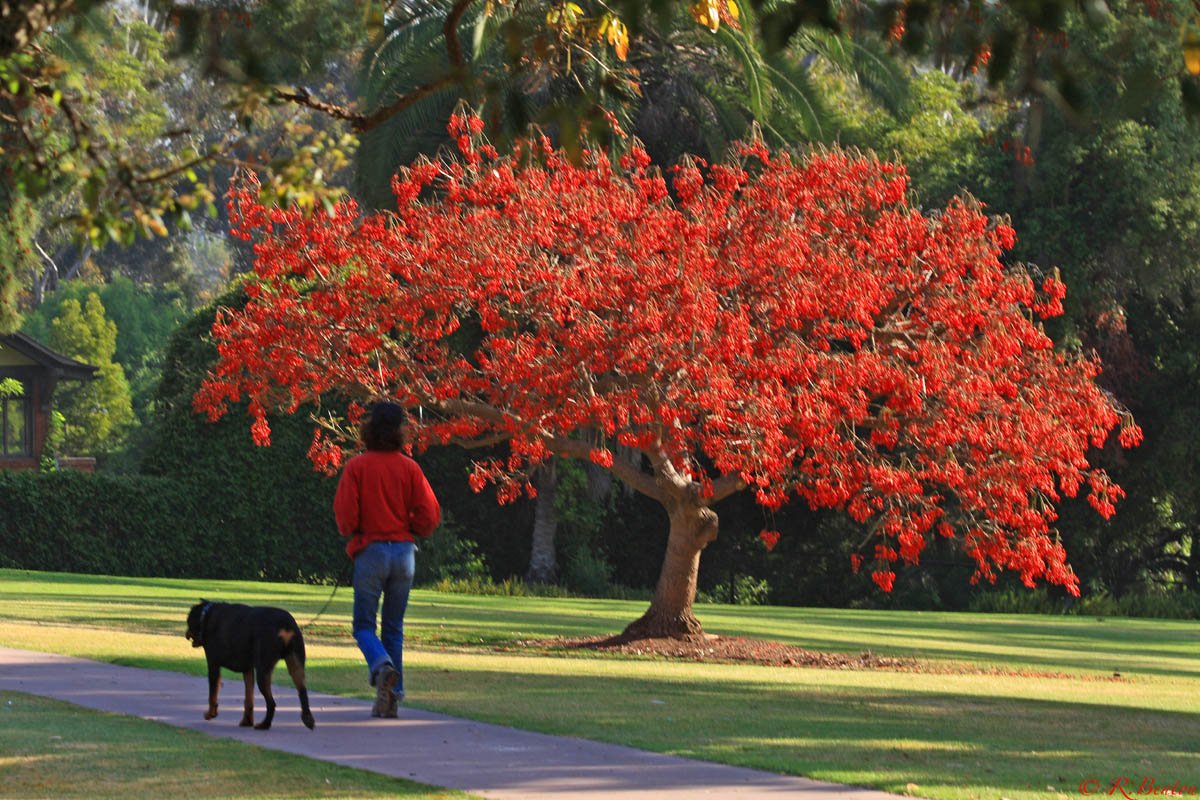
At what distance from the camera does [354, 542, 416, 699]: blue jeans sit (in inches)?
438

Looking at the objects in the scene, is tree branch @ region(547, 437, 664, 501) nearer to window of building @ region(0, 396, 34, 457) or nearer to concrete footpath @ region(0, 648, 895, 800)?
concrete footpath @ region(0, 648, 895, 800)

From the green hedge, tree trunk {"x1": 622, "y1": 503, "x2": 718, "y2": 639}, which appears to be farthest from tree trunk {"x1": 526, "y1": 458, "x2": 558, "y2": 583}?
tree trunk {"x1": 622, "y1": 503, "x2": 718, "y2": 639}

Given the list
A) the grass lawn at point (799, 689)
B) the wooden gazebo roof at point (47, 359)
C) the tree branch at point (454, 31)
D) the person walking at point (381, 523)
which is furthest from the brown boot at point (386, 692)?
the wooden gazebo roof at point (47, 359)

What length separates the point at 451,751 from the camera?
1011 cm

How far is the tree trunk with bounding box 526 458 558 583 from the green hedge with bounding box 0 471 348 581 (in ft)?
12.6

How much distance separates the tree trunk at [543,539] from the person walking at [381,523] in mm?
25094

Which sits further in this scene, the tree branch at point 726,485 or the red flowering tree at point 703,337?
the tree branch at point 726,485

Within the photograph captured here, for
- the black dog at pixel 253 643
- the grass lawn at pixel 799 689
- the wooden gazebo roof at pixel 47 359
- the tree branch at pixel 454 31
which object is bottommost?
the grass lawn at pixel 799 689

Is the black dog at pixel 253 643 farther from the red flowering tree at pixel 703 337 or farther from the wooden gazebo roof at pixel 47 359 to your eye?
the wooden gazebo roof at pixel 47 359

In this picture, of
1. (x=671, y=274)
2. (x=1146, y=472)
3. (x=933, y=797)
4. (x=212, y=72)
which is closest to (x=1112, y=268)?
(x=1146, y=472)

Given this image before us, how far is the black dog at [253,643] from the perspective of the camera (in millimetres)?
10531

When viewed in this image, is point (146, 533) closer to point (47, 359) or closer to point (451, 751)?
point (47, 359)

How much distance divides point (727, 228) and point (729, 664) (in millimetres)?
4584

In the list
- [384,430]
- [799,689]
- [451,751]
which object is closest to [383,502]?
[384,430]
